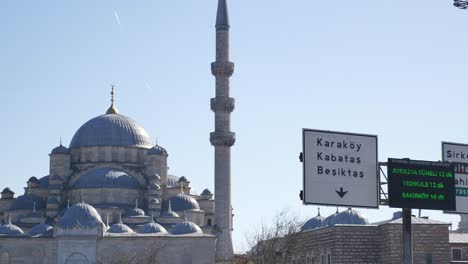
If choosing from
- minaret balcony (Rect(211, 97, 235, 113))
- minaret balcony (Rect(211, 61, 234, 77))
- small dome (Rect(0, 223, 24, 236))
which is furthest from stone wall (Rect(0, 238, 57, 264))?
minaret balcony (Rect(211, 61, 234, 77))

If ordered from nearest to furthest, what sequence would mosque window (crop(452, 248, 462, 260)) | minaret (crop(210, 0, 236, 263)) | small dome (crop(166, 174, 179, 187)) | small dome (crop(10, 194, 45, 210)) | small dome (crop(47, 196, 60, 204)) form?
mosque window (crop(452, 248, 462, 260)) → minaret (crop(210, 0, 236, 263)) → small dome (crop(47, 196, 60, 204)) → small dome (crop(10, 194, 45, 210)) → small dome (crop(166, 174, 179, 187))

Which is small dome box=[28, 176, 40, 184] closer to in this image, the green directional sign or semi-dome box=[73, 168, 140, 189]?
semi-dome box=[73, 168, 140, 189]

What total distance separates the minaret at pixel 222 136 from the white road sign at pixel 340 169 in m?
46.8

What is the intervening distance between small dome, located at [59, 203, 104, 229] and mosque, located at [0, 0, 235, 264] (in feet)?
0.23

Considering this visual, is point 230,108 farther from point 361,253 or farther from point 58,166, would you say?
point 361,253

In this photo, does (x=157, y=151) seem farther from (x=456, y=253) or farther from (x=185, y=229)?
(x=456, y=253)

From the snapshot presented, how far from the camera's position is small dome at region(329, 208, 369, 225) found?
60.5 meters

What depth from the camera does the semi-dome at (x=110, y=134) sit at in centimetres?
7881

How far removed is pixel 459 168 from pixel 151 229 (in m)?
46.4

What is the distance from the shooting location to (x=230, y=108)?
227 ft

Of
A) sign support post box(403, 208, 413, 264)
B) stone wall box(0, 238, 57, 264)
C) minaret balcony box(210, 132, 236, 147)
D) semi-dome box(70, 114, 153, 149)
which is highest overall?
semi-dome box(70, 114, 153, 149)

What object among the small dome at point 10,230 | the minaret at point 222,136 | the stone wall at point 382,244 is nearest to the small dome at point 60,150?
the small dome at point 10,230

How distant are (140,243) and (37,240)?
24.7 ft

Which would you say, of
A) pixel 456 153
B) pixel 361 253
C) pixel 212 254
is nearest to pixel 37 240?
pixel 212 254
